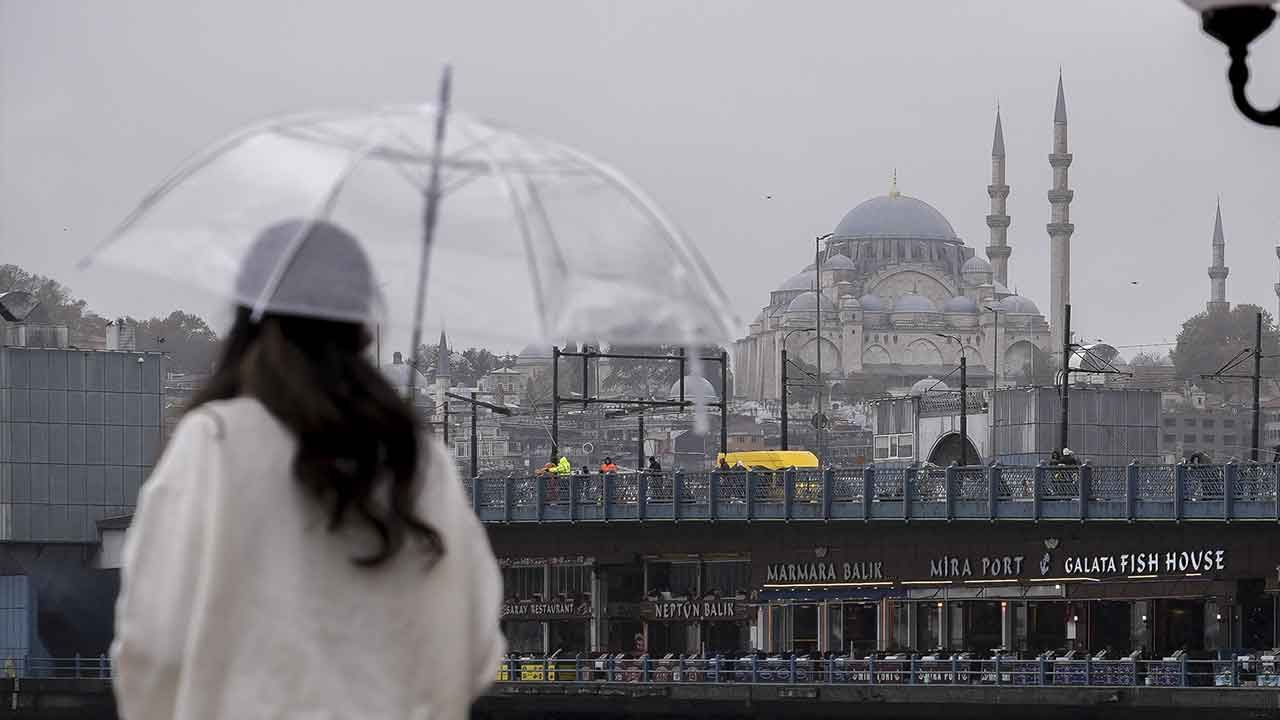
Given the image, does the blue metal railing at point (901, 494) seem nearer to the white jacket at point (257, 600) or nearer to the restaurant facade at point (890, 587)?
the restaurant facade at point (890, 587)

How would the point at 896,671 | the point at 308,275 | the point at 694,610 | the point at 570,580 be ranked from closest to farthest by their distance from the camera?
the point at 308,275, the point at 896,671, the point at 694,610, the point at 570,580

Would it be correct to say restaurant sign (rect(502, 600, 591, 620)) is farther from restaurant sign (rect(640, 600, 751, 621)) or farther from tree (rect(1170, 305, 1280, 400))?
tree (rect(1170, 305, 1280, 400))

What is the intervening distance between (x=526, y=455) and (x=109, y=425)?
433ft

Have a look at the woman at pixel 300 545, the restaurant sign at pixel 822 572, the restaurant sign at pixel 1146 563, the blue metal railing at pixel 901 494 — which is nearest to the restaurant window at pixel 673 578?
the restaurant sign at pixel 822 572

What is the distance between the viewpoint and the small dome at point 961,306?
195000 millimetres

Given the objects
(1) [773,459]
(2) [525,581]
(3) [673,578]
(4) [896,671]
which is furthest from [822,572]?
(4) [896,671]

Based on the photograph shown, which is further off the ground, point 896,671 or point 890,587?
point 890,587

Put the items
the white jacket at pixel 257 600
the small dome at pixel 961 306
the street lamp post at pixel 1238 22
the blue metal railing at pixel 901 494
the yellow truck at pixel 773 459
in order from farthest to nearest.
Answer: the small dome at pixel 961 306 < the yellow truck at pixel 773 459 < the blue metal railing at pixel 901 494 < the street lamp post at pixel 1238 22 < the white jacket at pixel 257 600

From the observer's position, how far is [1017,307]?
191 metres

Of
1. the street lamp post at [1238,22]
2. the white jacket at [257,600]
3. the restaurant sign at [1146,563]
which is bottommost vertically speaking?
the restaurant sign at [1146,563]

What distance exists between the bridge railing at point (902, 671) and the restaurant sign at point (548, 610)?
605 cm

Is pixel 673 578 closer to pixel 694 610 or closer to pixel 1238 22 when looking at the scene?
pixel 694 610

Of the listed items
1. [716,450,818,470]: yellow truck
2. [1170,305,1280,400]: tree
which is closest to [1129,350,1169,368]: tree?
[1170,305,1280,400]: tree

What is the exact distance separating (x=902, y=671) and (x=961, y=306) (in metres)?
152
